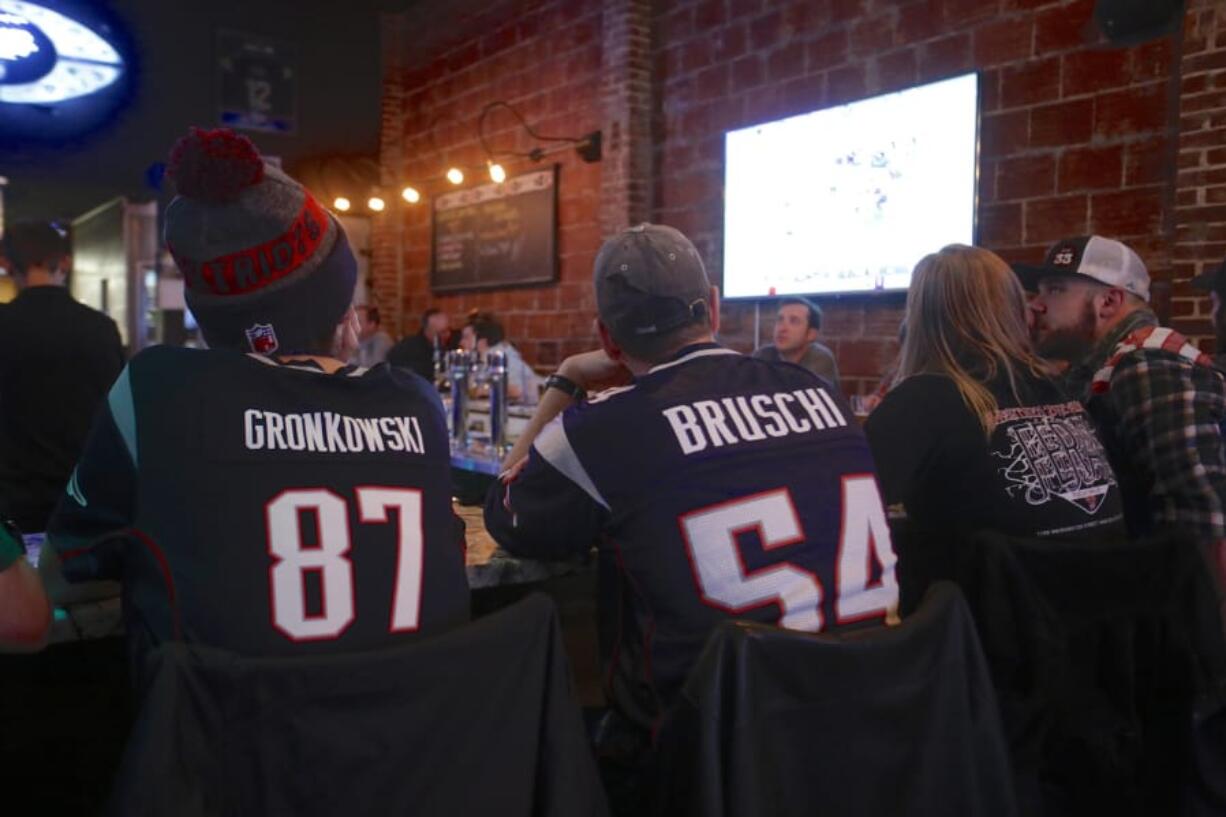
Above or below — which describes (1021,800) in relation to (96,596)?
below

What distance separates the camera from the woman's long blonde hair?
178 centimetres

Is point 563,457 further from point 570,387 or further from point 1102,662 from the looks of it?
point 1102,662

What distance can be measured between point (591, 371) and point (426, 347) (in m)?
5.13

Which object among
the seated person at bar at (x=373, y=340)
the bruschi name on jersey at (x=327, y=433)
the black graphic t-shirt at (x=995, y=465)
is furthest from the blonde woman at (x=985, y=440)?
the seated person at bar at (x=373, y=340)

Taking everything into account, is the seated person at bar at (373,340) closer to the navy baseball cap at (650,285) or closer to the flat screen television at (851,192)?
the flat screen television at (851,192)

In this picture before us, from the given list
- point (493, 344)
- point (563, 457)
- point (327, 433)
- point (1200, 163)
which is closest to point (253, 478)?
point (327, 433)

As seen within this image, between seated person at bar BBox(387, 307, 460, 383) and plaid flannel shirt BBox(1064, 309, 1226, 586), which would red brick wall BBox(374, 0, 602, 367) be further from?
plaid flannel shirt BBox(1064, 309, 1226, 586)

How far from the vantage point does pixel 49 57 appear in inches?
276

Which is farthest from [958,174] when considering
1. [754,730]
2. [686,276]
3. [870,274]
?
[754,730]

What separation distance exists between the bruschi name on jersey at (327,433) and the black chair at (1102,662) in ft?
2.70

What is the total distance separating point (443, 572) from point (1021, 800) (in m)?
0.95

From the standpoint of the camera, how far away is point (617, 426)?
51.6 inches

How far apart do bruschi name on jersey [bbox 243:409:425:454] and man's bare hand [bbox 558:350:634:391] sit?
2.65 ft

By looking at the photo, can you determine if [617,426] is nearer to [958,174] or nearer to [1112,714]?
[1112,714]
